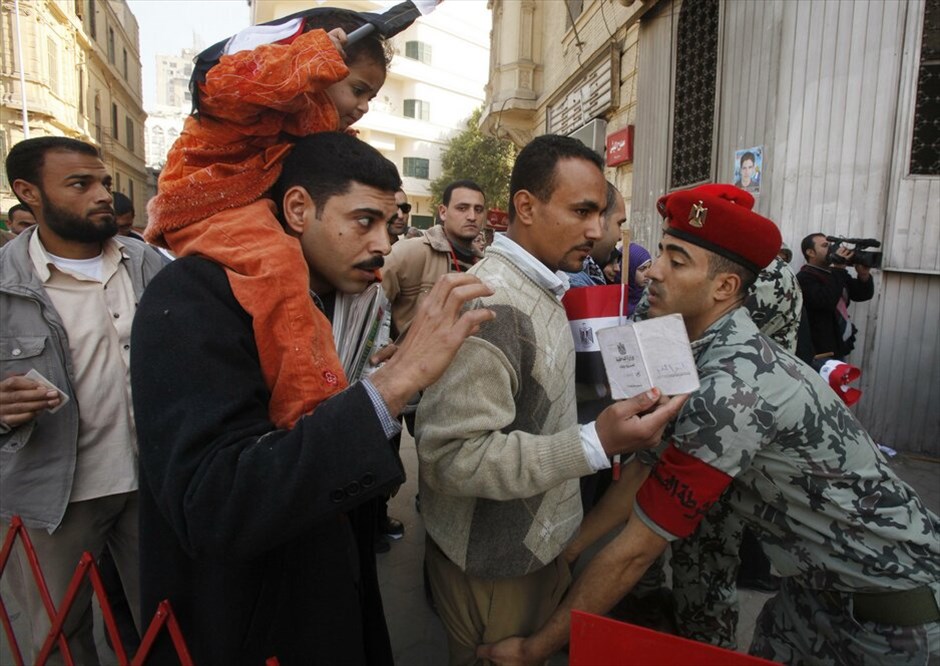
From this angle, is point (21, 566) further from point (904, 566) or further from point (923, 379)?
point (923, 379)

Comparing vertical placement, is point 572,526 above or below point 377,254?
below

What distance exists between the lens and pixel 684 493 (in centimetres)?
143

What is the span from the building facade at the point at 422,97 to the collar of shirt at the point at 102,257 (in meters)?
33.7

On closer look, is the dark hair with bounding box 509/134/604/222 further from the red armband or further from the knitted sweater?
the red armband

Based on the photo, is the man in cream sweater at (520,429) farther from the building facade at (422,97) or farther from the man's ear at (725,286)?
the building facade at (422,97)

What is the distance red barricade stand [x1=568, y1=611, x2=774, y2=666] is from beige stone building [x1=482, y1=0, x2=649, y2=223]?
888 centimetres

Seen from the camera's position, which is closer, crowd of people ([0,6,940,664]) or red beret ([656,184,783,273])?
crowd of people ([0,6,940,664])

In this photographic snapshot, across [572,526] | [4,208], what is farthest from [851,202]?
[4,208]

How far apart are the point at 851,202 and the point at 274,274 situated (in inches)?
228

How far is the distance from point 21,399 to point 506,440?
151cm

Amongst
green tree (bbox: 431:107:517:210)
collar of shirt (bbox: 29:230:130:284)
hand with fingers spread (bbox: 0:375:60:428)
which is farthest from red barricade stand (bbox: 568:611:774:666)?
green tree (bbox: 431:107:517:210)

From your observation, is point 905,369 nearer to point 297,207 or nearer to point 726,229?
point 726,229

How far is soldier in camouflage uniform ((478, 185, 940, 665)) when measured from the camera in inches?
56.6

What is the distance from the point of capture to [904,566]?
59.1 inches
